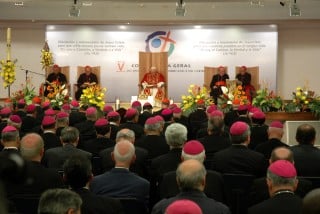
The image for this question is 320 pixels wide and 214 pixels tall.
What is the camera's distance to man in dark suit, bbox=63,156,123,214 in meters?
3.19

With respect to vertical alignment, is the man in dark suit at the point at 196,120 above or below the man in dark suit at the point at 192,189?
below

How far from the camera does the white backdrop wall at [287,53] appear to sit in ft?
58.6

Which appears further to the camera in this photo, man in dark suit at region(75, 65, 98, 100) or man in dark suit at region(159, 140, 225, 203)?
man in dark suit at region(75, 65, 98, 100)

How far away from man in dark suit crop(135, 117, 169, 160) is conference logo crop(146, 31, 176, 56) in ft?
36.7

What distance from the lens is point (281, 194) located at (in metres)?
3.22

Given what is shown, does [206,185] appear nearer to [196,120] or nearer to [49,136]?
[49,136]

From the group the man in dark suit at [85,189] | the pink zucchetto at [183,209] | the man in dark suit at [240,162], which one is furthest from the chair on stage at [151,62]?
the pink zucchetto at [183,209]

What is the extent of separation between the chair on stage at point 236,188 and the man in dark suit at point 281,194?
1015mm

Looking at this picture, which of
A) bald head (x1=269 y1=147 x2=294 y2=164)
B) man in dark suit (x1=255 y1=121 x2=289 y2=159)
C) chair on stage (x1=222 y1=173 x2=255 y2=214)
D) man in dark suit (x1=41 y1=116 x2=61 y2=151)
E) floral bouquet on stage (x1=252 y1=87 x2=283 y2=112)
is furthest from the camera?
floral bouquet on stage (x1=252 y1=87 x2=283 y2=112)

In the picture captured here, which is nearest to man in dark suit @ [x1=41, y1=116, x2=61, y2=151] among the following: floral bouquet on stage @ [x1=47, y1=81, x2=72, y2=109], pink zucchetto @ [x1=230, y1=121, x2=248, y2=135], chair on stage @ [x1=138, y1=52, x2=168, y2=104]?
pink zucchetto @ [x1=230, y1=121, x2=248, y2=135]

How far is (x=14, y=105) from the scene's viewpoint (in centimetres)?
1132

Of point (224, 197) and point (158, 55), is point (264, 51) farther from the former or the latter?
point (224, 197)

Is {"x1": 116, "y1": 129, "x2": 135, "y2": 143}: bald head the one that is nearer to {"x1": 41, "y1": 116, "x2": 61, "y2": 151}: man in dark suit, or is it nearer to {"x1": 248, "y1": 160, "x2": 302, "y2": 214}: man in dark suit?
{"x1": 41, "y1": 116, "x2": 61, "y2": 151}: man in dark suit

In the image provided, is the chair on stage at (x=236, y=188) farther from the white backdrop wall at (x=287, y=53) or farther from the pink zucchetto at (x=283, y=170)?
the white backdrop wall at (x=287, y=53)
